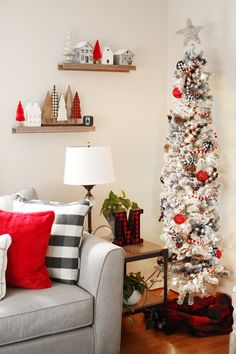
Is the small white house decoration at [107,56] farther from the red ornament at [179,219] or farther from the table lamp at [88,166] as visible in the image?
the red ornament at [179,219]

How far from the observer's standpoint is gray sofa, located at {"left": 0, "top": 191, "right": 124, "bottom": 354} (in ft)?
8.73

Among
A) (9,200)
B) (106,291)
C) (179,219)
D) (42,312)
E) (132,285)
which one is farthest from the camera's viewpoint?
(179,219)

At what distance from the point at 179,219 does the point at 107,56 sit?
4.40ft

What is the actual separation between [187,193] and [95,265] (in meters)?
1.10

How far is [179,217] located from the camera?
373 cm

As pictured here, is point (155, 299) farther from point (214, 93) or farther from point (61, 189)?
point (214, 93)

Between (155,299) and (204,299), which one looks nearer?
(155,299)

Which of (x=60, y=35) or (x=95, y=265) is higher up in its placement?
(x=60, y=35)

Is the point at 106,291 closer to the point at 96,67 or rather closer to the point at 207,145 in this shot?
the point at 207,145

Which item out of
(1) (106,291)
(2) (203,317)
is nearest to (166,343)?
(2) (203,317)

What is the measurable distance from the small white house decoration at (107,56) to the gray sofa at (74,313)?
5.09ft

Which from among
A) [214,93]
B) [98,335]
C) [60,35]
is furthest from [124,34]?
[98,335]

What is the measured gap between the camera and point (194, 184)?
12.2 feet

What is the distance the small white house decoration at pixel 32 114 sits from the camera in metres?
3.70
